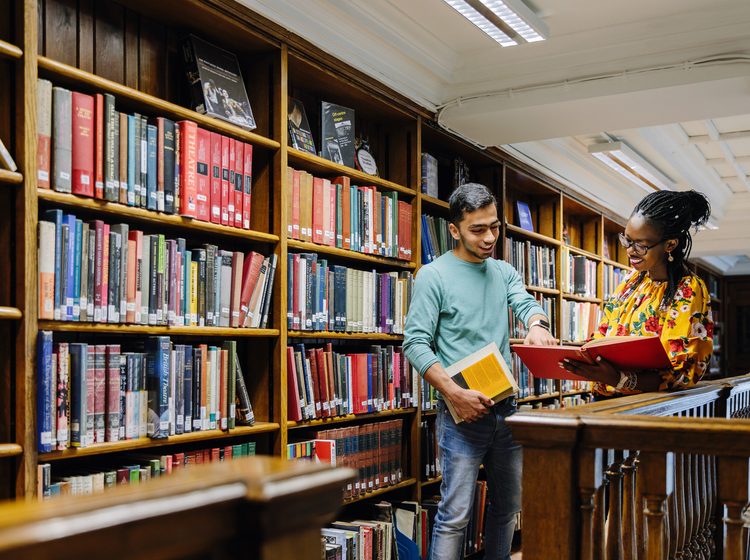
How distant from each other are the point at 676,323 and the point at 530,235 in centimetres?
279

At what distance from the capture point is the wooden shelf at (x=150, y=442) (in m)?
1.99

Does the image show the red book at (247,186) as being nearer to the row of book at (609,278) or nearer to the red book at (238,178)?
the red book at (238,178)

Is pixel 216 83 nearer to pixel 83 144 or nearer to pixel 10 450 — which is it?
pixel 83 144

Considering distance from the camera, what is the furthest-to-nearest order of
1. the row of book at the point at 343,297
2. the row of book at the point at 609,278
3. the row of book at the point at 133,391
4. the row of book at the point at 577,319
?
the row of book at the point at 609,278 → the row of book at the point at 577,319 → the row of book at the point at 343,297 → the row of book at the point at 133,391

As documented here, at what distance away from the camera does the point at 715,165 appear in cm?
627

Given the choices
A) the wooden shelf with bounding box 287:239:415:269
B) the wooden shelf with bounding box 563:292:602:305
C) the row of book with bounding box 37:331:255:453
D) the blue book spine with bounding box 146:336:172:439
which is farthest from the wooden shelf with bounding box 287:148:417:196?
the wooden shelf with bounding box 563:292:602:305

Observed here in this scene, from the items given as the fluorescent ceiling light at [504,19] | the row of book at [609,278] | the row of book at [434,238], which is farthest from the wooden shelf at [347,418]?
the row of book at [609,278]

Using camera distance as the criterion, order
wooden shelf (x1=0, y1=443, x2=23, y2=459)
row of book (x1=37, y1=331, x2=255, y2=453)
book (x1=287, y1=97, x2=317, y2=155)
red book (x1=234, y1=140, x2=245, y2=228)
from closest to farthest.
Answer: wooden shelf (x1=0, y1=443, x2=23, y2=459) → row of book (x1=37, y1=331, x2=255, y2=453) → red book (x1=234, y1=140, x2=245, y2=228) → book (x1=287, y1=97, x2=317, y2=155)

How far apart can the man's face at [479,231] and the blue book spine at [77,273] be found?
1.29 meters

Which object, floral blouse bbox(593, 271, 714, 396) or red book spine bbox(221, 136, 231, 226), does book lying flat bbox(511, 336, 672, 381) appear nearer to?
floral blouse bbox(593, 271, 714, 396)

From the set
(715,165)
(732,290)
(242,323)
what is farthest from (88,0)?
(732,290)

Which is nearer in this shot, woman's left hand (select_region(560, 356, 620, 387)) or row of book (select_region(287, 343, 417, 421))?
woman's left hand (select_region(560, 356, 620, 387))

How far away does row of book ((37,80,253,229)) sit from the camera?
2014 millimetres

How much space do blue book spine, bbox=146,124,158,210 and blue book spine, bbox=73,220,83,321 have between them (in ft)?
0.92
